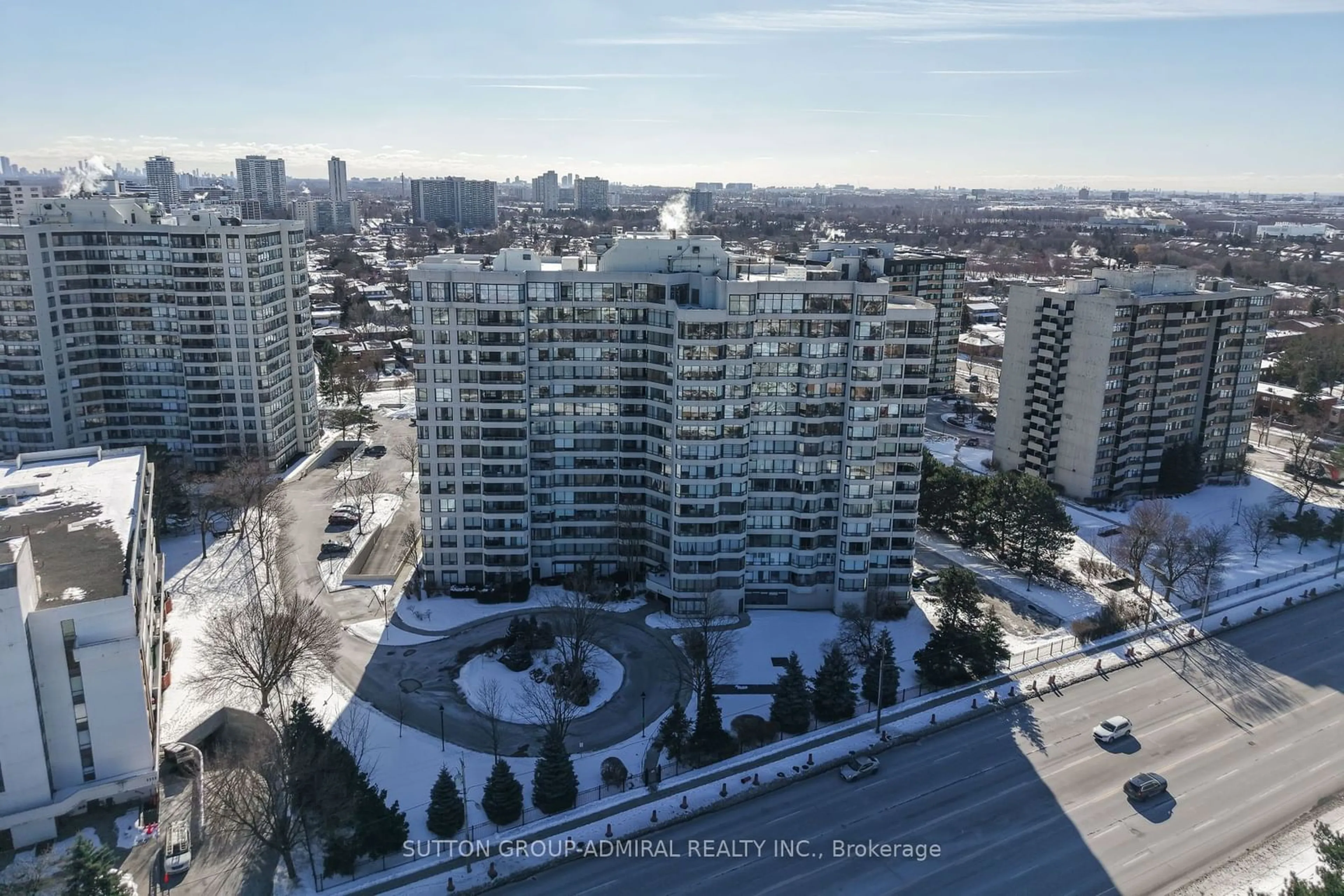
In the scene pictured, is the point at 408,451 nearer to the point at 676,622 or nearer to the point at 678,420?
the point at 676,622

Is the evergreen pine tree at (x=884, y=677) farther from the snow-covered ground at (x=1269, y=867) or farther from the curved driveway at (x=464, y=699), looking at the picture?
the snow-covered ground at (x=1269, y=867)

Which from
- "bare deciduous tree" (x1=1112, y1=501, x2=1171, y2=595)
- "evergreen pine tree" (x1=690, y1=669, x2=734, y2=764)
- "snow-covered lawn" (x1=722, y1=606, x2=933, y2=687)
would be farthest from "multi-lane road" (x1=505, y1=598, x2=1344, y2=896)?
"bare deciduous tree" (x1=1112, y1=501, x2=1171, y2=595)

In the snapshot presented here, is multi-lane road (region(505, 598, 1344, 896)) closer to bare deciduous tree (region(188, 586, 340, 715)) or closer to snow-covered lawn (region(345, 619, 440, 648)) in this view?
bare deciduous tree (region(188, 586, 340, 715))

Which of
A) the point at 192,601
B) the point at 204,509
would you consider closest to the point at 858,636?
the point at 192,601

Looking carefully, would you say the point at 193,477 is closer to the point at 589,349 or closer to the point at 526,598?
the point at 526,598

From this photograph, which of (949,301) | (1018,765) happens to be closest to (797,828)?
(1018,765)
